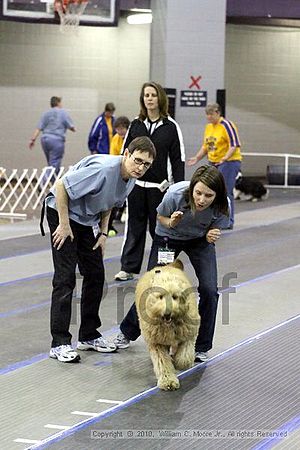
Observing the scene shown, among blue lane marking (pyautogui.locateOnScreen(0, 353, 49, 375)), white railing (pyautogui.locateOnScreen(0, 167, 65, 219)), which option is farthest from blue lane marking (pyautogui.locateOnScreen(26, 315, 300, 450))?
white railing (pyautogui.locateOnScreen(0, 167, 65, 219))

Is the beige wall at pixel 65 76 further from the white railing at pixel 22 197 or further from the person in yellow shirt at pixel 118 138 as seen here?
the person in yellow shirt at pixel 118 138

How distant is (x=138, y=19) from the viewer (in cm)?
1900

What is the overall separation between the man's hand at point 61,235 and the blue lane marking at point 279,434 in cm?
178

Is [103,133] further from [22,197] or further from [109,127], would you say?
[22,197]

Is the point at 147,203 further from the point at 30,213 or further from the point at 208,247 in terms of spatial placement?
the point at 30,213

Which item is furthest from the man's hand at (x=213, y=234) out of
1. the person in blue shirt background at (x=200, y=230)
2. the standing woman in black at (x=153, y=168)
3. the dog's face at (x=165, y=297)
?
the standing woman in black at (x=153, y=168)

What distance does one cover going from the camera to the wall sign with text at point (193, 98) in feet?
50.0

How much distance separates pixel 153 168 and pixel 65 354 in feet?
8.93

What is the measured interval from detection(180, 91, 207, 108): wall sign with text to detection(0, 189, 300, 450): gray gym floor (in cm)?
675

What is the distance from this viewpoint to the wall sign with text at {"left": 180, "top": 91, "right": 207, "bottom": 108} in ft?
50.0

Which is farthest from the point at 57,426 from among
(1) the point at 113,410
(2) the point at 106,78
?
(2) the point at 106,78

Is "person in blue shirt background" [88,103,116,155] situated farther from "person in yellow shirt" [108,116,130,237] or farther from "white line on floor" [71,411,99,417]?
"white line on floor" [71,411,99,417]

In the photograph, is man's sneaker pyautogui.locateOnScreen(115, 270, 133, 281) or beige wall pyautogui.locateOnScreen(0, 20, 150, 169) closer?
man's sneaker pyautogui.locateOnScreen(115, 270, 133, 281)

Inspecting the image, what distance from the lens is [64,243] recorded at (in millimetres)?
5820
